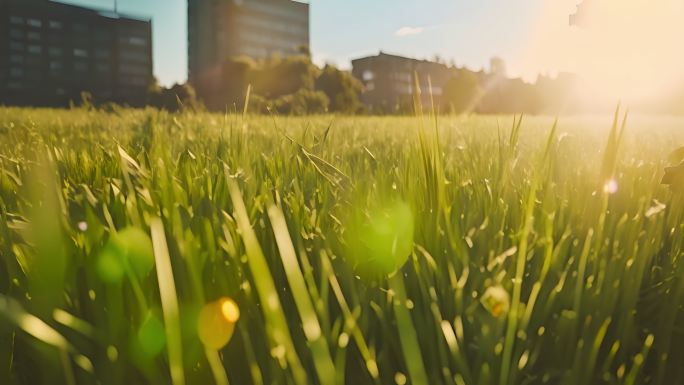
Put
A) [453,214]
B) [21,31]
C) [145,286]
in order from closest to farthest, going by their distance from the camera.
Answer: [145,286]
[453,214]
[21,31]

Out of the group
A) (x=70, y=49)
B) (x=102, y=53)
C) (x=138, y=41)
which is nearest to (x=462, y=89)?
(x=138, y=41)

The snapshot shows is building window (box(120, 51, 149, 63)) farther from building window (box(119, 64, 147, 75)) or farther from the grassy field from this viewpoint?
the grassy field

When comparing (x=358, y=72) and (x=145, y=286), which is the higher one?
(x=358, y=72)

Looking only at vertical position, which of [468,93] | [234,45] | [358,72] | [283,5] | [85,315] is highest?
[283,5]

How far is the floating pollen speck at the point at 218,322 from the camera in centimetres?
48

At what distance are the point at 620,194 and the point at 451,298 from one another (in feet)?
2.07

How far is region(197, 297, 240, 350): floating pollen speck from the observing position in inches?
19.0

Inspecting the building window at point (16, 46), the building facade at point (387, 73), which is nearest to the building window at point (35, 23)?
the building window at point (16, 46)

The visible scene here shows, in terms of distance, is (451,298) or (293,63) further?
(293,63)

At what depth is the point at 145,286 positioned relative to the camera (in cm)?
54

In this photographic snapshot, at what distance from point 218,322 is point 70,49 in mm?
65668

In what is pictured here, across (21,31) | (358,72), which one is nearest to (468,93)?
(358,72)

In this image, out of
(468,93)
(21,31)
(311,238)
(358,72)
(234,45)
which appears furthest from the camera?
(234,45)

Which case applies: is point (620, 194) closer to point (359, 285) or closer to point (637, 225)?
point (637, 225)
